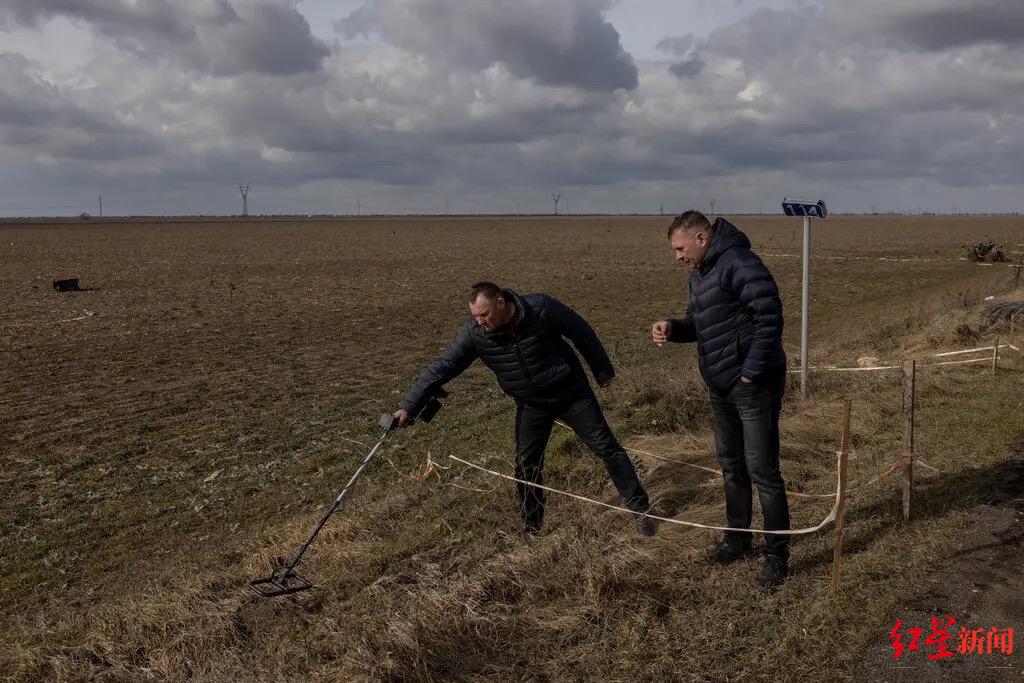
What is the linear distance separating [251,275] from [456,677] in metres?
27.5

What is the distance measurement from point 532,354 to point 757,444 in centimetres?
135

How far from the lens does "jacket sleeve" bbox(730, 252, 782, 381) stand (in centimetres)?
403

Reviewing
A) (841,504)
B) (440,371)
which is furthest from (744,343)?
(440,371)

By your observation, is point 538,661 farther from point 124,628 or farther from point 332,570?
point 124,628

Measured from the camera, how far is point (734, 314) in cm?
420

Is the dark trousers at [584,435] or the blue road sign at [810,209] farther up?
the blue road sign at [810,209]

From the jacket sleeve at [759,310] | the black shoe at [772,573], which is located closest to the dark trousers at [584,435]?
the black shoe at [772,573]

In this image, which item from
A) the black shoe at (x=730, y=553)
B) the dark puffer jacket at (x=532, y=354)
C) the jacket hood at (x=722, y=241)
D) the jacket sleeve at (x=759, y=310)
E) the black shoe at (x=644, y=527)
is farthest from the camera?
the black shoe at (x=644, y=527)

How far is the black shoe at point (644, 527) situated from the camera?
4.90 metres

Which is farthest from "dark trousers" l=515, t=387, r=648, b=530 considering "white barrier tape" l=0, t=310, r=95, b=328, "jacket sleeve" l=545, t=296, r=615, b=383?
"white barrier tape" l=0, t=310, r=95, b=328

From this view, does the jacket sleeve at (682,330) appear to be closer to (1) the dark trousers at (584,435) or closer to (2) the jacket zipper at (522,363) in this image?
(1) the dark trousers at (584,435)

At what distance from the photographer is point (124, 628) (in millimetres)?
4461

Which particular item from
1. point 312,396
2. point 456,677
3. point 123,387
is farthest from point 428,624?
point 123,387

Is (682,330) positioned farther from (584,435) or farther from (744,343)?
(584,435)
